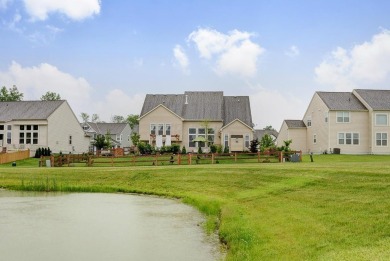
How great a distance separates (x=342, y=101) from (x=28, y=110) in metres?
39.2

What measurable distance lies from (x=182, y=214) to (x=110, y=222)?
3344 millimetres

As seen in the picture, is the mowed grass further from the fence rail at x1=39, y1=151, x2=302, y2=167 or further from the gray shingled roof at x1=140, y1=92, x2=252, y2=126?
the gray shingled roof at x1=140, y1=92, x2=252, y2=126

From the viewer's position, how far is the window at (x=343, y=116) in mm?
57250

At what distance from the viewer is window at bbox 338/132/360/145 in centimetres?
5691

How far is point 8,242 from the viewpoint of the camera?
46.4 ft

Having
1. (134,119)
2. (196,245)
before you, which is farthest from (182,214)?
(134,119)

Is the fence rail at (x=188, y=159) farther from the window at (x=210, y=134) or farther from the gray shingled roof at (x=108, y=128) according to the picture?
the gray shingled roof at (x=108, y=128)

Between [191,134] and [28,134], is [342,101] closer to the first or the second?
[191,134]

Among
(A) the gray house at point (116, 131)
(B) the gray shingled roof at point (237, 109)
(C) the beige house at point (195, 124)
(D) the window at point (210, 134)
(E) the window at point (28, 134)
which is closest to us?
(E) the window at point (28, 134)

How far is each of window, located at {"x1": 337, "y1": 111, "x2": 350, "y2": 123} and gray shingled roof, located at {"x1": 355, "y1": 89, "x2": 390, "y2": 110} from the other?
2969 millimetres

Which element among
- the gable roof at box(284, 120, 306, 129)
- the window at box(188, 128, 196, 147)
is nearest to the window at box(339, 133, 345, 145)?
the gable roof at box(284, 120, 306, 129)

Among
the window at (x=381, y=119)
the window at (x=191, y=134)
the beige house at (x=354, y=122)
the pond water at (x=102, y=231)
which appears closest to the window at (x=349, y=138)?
the beige house at (x=354, y=122)

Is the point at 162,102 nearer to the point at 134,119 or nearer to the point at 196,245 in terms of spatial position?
the point at 196,245

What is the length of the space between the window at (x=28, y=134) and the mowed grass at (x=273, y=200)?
20170mm
